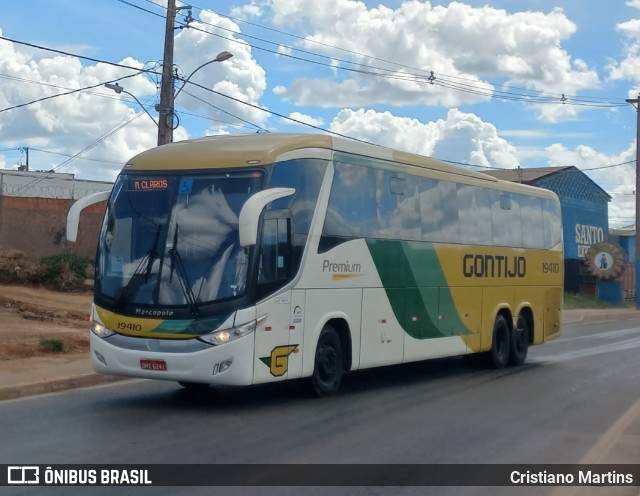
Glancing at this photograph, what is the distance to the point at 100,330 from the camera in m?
11.8

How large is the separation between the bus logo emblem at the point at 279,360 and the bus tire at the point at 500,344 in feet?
22.5

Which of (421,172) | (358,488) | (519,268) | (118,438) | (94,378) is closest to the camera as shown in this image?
(358,488)

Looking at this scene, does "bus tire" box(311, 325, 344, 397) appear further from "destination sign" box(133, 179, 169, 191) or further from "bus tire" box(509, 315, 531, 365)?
"bus tire" box(509, 315, 531, 365)

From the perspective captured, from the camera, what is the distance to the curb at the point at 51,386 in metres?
12.2

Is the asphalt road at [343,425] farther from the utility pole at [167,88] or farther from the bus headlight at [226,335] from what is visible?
the utility pole at [167,88]

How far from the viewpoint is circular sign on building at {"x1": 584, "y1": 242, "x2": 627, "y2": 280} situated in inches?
1973

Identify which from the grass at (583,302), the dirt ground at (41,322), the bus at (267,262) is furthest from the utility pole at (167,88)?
the grass at (583,302)

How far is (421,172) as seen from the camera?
50.6 feet

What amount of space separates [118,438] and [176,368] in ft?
5.14

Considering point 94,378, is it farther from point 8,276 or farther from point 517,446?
point 8,276

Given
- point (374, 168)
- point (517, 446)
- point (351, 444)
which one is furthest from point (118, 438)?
point (374, 168)

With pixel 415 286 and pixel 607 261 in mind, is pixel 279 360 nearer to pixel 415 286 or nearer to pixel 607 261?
pixel 415 286

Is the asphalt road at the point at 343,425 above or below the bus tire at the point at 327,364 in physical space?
below

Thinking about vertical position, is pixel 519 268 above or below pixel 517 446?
above
